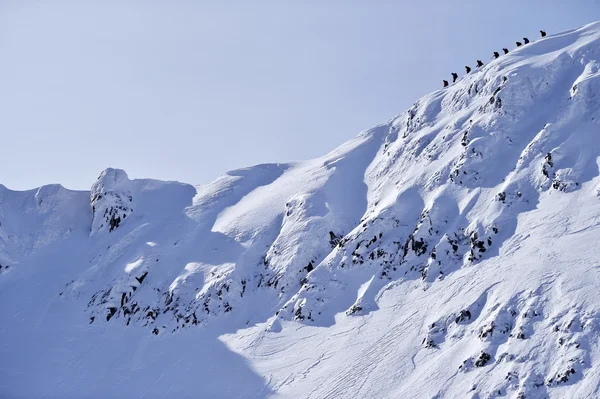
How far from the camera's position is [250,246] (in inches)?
2307

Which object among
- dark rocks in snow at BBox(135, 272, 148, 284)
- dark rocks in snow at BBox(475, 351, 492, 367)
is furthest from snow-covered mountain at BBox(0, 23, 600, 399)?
dark rocks in snow at BBox(135, 272, 148, 284)

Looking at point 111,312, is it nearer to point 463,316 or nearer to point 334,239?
point 334,239

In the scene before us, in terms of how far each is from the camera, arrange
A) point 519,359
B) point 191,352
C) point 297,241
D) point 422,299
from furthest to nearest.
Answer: point 297,241, point 191,352, point 422,299, point 519,359

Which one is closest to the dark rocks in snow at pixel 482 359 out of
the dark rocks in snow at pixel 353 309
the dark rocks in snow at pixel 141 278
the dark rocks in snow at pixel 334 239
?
the dark rocks in snow at pixel 353 309

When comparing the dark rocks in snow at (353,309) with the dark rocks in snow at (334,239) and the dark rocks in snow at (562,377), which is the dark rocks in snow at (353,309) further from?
the dark rocks in snow at (562,377)

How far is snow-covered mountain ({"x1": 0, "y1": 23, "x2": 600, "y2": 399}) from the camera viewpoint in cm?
3659

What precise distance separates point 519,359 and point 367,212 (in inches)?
958

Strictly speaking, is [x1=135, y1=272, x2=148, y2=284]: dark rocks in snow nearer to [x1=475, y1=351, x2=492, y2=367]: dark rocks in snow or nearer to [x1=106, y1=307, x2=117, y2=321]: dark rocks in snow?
[x1=106, y1=307, x2=117, y2=321]: dark rocks in snow

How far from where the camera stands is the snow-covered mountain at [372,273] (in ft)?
120

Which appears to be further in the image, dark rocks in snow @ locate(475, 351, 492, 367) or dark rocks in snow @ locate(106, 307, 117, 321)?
dark rocks in snow @ locate(106, 307, 117, 321)

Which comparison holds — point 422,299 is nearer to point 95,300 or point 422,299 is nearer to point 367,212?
point 367,212

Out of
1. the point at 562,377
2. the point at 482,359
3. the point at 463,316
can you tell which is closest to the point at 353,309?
the point at 463,316

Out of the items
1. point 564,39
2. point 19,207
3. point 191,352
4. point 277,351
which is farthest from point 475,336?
point 19,207

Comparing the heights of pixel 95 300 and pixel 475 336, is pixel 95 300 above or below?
above
